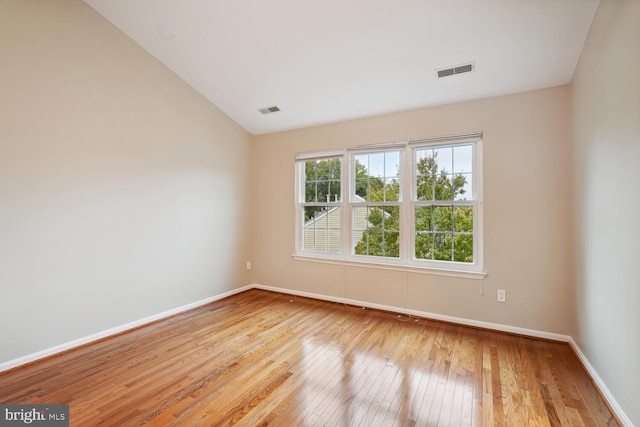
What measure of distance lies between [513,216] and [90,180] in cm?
425

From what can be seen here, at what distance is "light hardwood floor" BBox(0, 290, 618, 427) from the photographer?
1.78 metres

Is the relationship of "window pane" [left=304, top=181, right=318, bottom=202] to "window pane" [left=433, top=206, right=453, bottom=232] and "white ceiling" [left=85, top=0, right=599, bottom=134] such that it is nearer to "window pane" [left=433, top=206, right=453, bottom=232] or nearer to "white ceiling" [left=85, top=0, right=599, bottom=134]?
"white ceiling" [left=85, top=0, right=599, bottom=134]

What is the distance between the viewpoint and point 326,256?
13.6 ft

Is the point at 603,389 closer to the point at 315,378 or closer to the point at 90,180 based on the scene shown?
the point at 315,378

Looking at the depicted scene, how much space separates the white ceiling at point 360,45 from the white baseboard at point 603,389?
2.49 m

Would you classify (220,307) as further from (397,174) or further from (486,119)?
(486,119)

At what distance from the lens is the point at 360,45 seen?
8.83 ft

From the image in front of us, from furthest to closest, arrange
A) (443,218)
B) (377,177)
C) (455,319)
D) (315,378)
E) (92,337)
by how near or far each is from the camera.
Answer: (377,177) → (443,218) → (455,319) → (92,337) → (315,378)

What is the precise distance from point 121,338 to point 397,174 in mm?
3562

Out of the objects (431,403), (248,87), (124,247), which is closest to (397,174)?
(248,87)

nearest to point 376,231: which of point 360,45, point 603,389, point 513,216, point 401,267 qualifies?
point 401,267

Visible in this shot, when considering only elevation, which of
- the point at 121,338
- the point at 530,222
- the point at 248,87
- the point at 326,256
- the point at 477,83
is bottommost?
the point at 121,338

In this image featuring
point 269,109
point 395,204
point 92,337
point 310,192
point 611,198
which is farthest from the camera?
point 310,192

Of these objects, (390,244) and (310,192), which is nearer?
(390,244)
